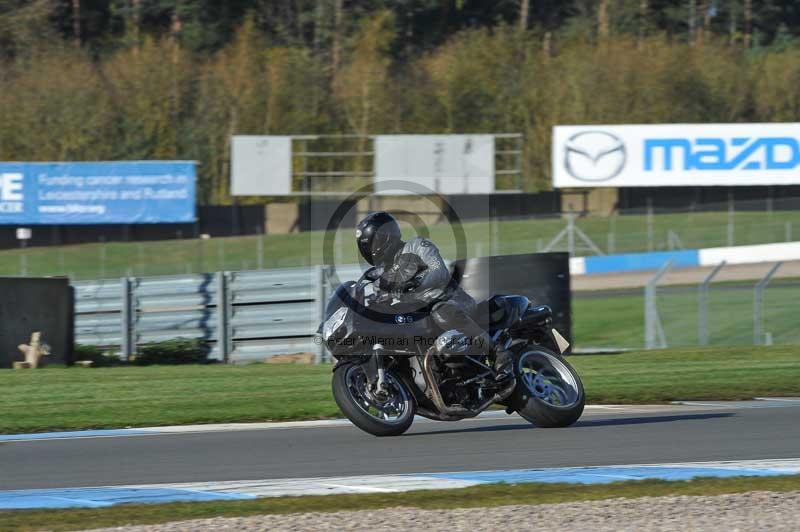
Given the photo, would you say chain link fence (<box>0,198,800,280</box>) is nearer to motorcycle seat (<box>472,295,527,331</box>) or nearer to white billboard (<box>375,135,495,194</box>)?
white billboard (<box>375,135,495,194</box>)

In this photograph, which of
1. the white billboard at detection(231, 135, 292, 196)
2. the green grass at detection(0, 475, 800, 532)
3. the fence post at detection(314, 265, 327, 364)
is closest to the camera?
the green grass at detection(0, 475, 800, 532)

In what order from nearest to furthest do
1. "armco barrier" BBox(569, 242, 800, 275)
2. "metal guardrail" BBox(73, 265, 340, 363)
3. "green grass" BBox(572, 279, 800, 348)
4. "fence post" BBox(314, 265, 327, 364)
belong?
"fence post" BBox(314, 265, 327, 364)
"metal guardrail" BBox(73, 265, 340, 363)
"green grass" BBox(572, 279, 800, 348)
"armco barrier" BBox(569, 242, 800, 275)

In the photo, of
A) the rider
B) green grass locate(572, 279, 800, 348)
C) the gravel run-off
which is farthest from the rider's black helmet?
green grass locate(572, 279, 800, 348)

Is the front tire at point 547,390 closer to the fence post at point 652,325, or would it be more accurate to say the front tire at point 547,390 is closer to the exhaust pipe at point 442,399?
the exhaust pipe at point 442,399

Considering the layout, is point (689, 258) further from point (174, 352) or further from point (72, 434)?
point (72, 434)

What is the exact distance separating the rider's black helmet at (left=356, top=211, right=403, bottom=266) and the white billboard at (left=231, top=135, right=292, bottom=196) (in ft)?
130

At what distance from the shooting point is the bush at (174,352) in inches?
765

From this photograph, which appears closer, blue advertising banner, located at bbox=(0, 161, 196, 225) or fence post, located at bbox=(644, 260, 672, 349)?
fence post, located at bbox=(644, 260, 672, 349)

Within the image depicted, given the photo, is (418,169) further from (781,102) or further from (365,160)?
(781,102)

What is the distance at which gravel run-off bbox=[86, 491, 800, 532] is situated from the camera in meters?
6.45

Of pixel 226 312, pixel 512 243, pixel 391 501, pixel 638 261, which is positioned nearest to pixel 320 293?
pixel 226 312

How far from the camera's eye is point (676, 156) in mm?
45438

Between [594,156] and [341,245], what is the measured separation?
1401cm

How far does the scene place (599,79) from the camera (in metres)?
52.7
